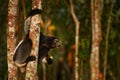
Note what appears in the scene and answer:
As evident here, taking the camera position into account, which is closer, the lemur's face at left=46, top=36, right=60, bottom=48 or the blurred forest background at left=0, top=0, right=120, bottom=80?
the lemur's face at left=46, top=36, right=60, bottom=48

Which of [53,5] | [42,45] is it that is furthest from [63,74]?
[42,45]

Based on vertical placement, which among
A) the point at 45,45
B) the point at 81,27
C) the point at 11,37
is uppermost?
the point at 11,37

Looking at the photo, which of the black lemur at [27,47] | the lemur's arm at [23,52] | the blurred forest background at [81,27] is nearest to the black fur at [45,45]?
the black lemur at [27,47]

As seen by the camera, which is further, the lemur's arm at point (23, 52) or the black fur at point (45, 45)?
the black fur at point (45, 45)

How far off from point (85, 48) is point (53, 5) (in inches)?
60.3

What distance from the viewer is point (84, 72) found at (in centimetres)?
1010

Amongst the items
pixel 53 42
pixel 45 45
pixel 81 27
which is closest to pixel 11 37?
pixel 45 45

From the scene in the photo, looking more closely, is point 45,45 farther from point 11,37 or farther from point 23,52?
point 11,37

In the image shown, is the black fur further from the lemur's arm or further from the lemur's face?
the lemur's arm

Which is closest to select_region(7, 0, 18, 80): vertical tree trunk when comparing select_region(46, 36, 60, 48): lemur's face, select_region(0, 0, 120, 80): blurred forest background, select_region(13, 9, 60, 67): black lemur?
select_region(13, 9, 60, 67): black lemur

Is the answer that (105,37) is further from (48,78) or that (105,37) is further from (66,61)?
(66,61)

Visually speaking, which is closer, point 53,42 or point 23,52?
point 23,52

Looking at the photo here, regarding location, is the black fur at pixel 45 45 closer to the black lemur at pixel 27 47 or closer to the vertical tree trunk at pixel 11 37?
the black lemur at pixel 27 47

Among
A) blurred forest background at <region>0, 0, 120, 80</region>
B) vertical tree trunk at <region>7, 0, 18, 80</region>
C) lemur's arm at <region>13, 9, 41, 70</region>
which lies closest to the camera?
lemur's arm at <region>13, 9, 41, 70</region>
